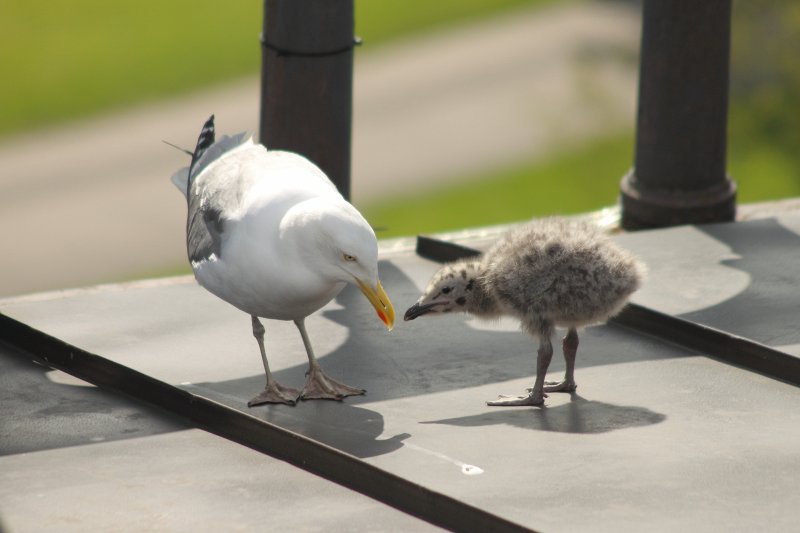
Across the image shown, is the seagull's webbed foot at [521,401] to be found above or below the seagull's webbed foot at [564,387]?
below

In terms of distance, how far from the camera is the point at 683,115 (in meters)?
8.35

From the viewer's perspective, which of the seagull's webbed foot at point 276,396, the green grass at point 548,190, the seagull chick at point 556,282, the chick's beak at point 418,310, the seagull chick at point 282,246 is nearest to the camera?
the seagull chick at point 282,246

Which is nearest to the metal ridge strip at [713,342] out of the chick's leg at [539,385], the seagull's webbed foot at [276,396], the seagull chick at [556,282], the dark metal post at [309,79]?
the seagull chick at [556,282]

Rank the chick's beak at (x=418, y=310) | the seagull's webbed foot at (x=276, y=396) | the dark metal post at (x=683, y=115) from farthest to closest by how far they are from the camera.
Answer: the dark metal post at (x=683, y=115) → the chick's beak at (x=418, y=310) → the seagull's webbed foot at (x=276, y=396)

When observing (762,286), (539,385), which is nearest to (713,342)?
(762,286)

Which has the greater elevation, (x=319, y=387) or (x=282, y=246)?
(x=282, y=246)

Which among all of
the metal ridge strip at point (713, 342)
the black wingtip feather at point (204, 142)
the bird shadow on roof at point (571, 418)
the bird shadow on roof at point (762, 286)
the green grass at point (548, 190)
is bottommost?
the green grass at point (548, 190)

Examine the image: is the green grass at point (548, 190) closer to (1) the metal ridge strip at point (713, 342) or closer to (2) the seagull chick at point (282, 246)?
(1) the metal ridge strip at point (713, 342)

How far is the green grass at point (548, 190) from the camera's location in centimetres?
1781

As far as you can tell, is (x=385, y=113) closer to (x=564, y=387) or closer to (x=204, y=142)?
(x=204, y=142)

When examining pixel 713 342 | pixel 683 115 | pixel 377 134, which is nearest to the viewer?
pixel 713 342

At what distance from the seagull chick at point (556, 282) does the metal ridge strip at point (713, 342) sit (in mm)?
732

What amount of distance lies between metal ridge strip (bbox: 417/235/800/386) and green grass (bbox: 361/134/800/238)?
1054 cm

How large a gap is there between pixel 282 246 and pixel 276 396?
0.70m
